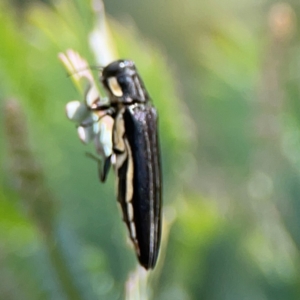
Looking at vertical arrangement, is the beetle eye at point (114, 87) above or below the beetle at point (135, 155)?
above

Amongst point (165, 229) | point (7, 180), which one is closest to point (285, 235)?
point (165, 229)

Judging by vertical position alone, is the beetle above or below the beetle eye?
below

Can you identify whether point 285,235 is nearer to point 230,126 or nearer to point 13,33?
point 230,126
